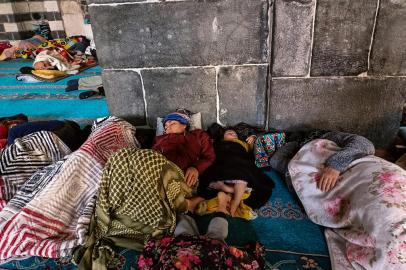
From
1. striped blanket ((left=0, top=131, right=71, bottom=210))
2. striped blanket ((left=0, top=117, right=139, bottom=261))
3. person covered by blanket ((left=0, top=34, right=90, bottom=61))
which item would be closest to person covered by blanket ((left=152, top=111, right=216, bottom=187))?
striped blanket ((left=0, top=117, right=139, bottom=261))

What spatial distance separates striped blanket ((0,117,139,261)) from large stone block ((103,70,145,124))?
1.75ft

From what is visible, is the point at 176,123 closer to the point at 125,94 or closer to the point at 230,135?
the point at 230,135

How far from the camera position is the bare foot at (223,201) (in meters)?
1.97

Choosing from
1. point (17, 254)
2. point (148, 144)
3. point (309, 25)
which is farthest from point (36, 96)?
point (309, 25)

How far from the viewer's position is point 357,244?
Result: 157 centimetres

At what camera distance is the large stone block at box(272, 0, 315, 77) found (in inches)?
85.4

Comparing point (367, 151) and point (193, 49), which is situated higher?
point (193, 49)

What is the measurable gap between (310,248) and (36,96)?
3.92 meters

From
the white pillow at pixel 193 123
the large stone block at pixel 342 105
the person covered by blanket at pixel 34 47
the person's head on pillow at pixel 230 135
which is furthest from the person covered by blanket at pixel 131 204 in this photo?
the person covered by blanket at pixel 34 47

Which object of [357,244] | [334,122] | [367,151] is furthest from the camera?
[334,122]

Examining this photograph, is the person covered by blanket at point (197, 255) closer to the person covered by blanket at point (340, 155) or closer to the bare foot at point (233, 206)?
the bare foot at point (233, 206)

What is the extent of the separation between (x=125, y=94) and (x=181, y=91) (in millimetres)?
478

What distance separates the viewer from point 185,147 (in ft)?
7.44

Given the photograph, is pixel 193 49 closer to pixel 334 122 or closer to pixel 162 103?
pixel 162 103
